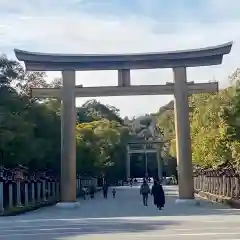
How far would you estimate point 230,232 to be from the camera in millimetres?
14352

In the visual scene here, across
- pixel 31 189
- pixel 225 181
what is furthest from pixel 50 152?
pixel 225 181

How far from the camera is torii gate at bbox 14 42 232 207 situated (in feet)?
104

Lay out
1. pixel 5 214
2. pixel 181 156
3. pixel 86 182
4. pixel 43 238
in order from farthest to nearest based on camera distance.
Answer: pixel 86 182, pixel 181 156, pixel 5 214, pixel 43 238

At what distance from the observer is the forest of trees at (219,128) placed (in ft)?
91.4

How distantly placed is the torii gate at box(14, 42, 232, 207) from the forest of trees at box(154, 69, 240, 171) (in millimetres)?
1894

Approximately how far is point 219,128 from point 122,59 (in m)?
6.45

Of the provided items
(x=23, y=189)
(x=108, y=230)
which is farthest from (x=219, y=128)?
(x=108, y=230)

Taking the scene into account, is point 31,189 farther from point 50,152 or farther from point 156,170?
point 156,170

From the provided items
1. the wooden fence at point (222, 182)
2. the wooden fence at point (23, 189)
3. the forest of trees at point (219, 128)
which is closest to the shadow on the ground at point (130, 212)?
the wooden fence at point (23, 189)

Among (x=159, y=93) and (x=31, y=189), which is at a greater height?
(x=159, y=93)

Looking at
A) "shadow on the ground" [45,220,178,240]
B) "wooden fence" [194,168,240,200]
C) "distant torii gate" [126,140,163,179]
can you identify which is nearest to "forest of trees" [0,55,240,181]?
"wooden fence" [194,168,240,200]

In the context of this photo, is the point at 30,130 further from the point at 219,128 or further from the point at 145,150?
the point at 145,150

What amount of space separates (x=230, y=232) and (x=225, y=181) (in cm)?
2574

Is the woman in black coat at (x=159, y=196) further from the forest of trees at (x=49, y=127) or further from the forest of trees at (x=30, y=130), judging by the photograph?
the forest of trees at (x=30, y=130)
